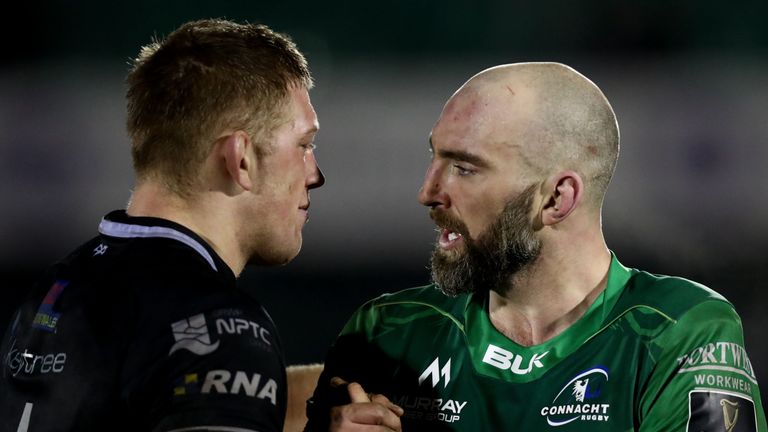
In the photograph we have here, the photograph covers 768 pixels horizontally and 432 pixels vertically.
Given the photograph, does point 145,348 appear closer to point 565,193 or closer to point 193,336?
point 193,336

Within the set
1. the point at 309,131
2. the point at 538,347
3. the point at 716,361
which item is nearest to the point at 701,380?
the point at 716,361

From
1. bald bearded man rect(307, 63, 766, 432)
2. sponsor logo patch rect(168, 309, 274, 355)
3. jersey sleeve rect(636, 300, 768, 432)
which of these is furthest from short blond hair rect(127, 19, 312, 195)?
jersey sleeve rect(636, 300, 768, 432)

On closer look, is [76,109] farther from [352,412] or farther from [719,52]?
[352,412]

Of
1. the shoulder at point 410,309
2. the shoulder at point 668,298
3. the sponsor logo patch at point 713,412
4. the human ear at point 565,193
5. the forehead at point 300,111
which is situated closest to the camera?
the forehead at point 300,111

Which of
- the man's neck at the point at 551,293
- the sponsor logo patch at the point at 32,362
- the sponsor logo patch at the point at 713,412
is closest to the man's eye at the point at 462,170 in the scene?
the man's neck at the point at 551,293

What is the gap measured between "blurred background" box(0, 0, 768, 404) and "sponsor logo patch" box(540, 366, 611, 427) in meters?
4.17

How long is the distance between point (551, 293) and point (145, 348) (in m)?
1.26

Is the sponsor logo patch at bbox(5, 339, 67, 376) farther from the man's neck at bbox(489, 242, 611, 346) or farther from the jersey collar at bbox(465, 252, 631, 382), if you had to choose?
the man's neck at bbox(489, 242, 611, 346)

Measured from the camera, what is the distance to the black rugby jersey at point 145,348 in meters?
1.79

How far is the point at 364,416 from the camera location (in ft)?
7.48

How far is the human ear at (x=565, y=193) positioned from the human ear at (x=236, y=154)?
93 cm

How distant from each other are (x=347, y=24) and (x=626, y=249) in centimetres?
258

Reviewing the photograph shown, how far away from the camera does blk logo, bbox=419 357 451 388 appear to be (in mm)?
2717

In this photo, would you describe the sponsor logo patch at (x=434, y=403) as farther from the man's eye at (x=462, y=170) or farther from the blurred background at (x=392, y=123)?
the blurred background at (x=392, y=123)
